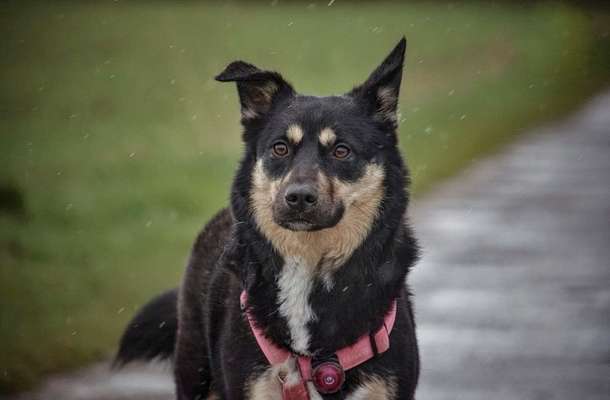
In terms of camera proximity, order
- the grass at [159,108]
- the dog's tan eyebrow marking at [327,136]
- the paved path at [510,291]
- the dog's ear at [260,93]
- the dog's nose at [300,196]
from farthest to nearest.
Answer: the grass at [159,108]
the paved path at [510,291]
the dog's ear at [260,93]
the dog's tan eyebrow marking at [327,136]
the dog's nose at [300,196]

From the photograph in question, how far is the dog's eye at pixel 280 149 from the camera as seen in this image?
4.33 m

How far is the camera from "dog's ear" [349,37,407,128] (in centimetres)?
444

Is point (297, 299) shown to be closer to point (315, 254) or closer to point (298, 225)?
point (315, 254)

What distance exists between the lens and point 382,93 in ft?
14.8

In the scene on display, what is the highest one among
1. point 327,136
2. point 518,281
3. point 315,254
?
point 327,136

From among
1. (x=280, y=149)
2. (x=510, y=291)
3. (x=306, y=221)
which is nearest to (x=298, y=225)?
(x=306, y=221)

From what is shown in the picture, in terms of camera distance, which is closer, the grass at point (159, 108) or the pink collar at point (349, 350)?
the pink collar at point (349, 350)

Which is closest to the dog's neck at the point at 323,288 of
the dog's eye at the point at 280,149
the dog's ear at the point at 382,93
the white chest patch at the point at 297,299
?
the white chest patch at the point at 297,299

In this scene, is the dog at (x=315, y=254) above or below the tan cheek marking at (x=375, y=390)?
above

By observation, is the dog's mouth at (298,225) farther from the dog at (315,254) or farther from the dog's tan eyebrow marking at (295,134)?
the dog's tan eyebrow marking at (295,134)

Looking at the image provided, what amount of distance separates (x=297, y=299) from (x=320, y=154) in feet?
2.25

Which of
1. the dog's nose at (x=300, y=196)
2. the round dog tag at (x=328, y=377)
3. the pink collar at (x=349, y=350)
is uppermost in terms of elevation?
the dog's nose at (x=300, y=196)

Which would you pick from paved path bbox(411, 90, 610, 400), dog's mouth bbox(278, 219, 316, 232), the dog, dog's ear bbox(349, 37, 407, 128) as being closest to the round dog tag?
the dog

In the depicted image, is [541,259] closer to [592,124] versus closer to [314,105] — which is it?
[314,105]
